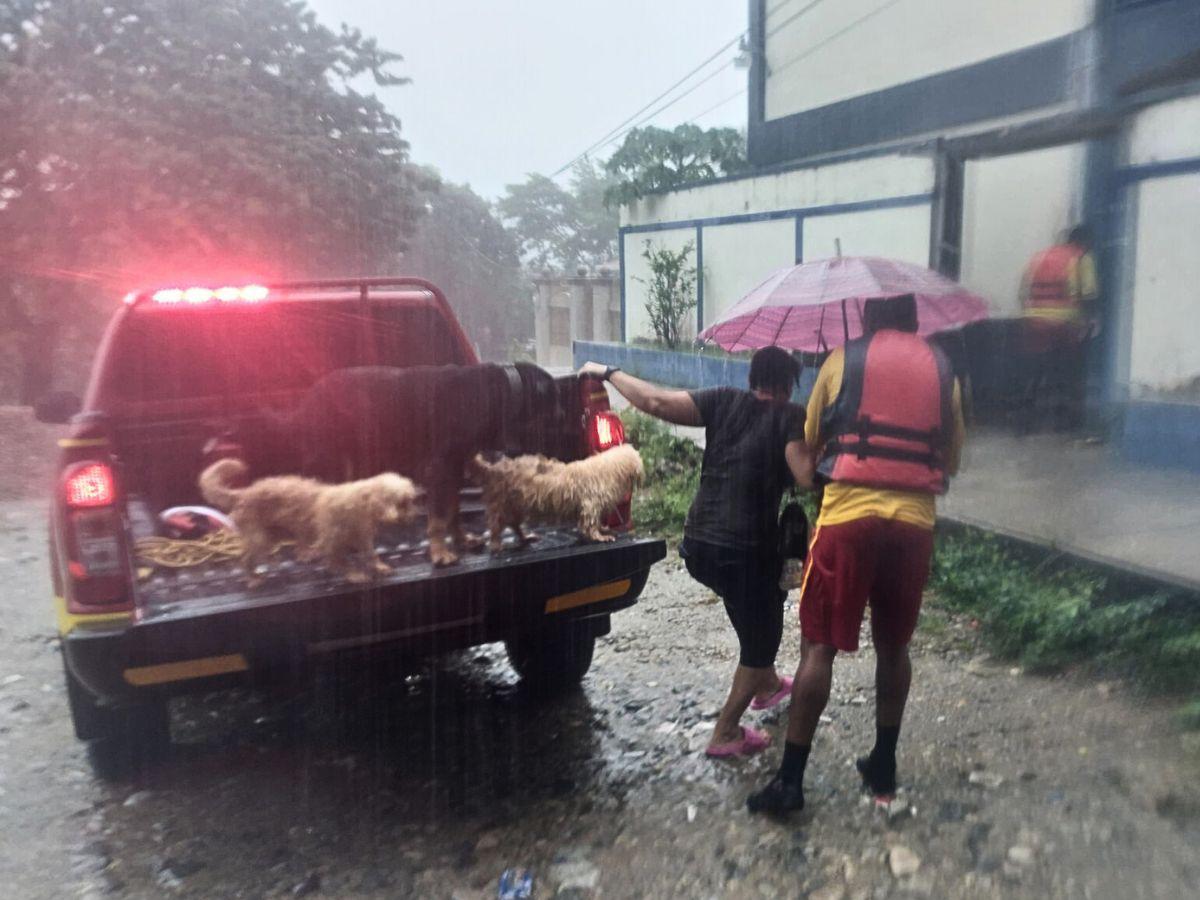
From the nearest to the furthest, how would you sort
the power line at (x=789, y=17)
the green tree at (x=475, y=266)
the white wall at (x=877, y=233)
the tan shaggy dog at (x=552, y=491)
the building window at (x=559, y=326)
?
the tan shaggy dog at (x=552, y=491)
the white wall at (x=877, y=233)
the power line at (x=789, y=17)
the green tree at (x=475, y=266)
the building window at (x=559, y=326)

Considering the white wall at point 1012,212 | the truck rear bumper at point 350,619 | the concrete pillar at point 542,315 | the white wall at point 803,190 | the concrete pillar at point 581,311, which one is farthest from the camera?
the concrete pillar at point 542,315

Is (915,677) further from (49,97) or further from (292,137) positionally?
(49,97)

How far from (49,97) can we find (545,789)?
42.3 feet

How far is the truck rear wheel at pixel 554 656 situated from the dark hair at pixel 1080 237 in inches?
213

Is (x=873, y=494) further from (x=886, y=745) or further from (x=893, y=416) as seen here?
(x=886, y=745)

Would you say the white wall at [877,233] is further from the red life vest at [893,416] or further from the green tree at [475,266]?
the red life vest at [893,416]

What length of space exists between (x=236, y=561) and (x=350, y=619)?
1.58 feet

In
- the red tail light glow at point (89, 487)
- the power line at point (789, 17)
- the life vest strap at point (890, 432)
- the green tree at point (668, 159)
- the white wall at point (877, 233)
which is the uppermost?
the power line at point (789, 17)

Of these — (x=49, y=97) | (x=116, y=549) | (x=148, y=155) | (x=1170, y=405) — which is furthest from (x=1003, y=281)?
(x=49, y=97)

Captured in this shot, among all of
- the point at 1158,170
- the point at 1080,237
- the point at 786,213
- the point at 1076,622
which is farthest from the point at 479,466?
the point at 786,213

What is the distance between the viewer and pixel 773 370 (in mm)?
3469

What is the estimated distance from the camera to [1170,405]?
680 cm

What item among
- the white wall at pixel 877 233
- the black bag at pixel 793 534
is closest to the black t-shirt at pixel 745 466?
the black bag at pixel 793 534

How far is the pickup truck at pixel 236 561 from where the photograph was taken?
3.04 m
